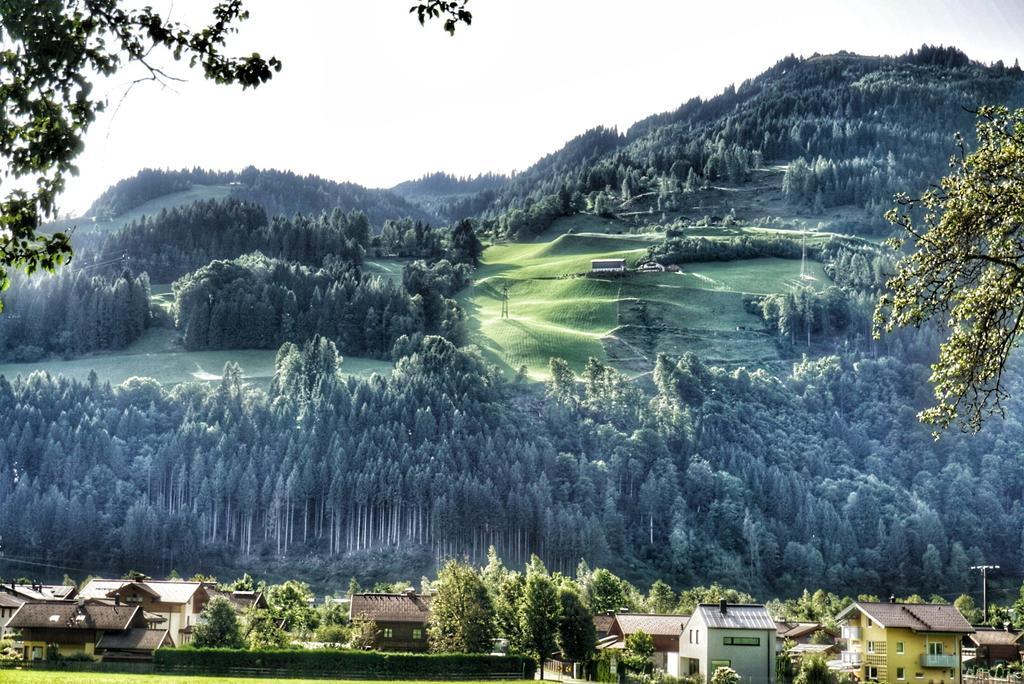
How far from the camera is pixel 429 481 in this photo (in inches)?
7185

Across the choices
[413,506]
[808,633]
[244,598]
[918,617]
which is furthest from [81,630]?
[413,506]

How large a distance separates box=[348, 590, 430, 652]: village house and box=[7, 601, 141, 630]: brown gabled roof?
1873cm

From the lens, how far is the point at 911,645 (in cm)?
8575

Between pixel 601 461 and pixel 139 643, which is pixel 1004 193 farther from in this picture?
pixel 601 461

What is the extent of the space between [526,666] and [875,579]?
12280cm

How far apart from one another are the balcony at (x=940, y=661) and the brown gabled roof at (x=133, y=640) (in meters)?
49.9

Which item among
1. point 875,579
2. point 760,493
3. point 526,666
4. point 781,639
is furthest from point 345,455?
point 526,666

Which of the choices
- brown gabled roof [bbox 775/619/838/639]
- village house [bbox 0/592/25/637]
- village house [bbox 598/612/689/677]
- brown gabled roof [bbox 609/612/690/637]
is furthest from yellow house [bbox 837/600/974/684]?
village house [bbox 0/592/25/637]

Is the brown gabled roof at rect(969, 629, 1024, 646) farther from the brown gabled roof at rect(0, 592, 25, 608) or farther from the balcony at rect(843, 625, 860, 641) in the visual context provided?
the brown gabled roof at rect(0, 592, 25, 608)

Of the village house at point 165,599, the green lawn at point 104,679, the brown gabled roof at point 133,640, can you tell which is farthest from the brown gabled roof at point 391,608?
the green lawn at point 104,679

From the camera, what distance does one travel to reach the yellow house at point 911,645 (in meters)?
84.2

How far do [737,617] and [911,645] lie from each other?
13.8 meters

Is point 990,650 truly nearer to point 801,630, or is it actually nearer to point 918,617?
point 801,630

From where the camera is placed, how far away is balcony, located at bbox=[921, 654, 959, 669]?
8394 cm
